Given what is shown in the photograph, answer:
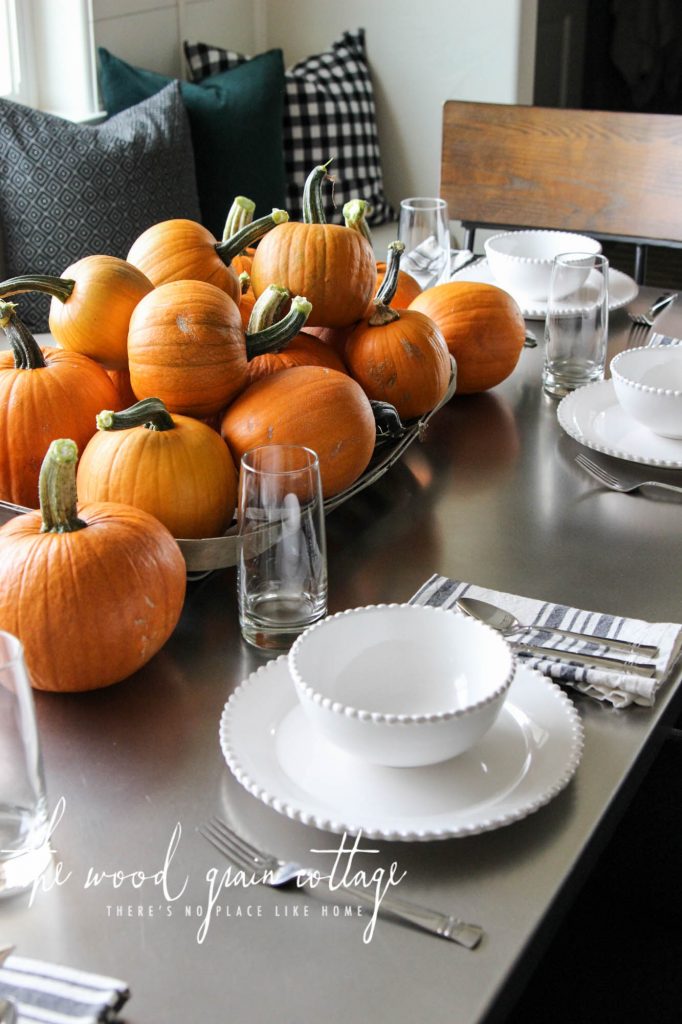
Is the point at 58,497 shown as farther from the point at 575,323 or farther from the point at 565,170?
the point at 565,170

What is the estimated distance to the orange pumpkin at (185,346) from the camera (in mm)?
919

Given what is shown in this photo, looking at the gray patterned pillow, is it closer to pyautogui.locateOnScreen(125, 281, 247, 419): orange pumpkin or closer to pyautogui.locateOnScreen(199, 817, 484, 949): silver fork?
pyautogui.locateOnScreen(125, 281, 247, 419): orange pumpkin

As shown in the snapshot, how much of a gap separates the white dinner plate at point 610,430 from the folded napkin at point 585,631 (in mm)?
302

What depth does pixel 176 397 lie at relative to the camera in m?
0.93

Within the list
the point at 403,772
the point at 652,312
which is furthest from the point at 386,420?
Answer: the point at 652,312

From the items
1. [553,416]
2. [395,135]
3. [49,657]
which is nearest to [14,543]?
[49,657]

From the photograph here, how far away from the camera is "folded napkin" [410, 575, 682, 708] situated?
0.74m

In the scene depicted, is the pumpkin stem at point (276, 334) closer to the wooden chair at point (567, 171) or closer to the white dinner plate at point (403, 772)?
the white dinner plate at point (403, 772)

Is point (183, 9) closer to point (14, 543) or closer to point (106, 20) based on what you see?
point (106, 20)

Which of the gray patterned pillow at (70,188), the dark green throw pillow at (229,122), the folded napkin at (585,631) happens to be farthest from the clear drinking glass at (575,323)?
the dark green throw pillow at (229,122)

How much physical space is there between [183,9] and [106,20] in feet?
1.11

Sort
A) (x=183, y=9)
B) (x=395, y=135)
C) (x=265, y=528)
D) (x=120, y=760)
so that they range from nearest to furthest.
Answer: (x=120, y=760) < (x=265, y=528) < (x=183, y=9) < (x=395, y=135)

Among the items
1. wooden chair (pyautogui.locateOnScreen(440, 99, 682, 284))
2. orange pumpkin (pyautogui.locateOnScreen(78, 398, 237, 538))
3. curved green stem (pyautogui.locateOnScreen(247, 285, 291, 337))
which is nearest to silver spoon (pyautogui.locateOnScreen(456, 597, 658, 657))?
orange pumpkin (pyautogui.locateOnScreen(78, 398, 237, 538))

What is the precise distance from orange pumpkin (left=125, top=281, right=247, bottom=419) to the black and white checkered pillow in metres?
2.06
